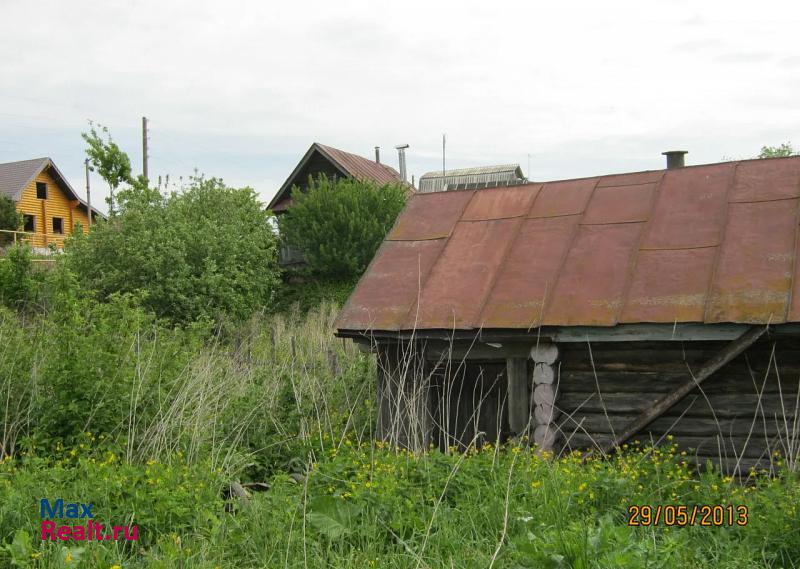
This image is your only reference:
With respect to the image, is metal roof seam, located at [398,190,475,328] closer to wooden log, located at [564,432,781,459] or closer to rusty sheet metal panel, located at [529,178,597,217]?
rusty sheet metal panel, located at [529,178,597,217]

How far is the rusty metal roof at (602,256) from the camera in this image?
6.73m

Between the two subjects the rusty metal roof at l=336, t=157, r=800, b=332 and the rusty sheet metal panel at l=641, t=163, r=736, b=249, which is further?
the rusty sheet metal panel at l=641, t=163, r=736, b=249

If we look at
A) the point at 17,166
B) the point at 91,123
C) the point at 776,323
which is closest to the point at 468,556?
the point at 776,323

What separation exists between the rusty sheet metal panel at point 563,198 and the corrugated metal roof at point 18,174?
39.0 m

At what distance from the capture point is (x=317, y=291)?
24312mm

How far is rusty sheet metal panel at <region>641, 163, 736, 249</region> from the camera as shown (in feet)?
24.3

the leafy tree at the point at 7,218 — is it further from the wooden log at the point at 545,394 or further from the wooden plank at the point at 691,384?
the wooden plank at the point at 691,384

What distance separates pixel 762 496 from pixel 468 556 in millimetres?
2045

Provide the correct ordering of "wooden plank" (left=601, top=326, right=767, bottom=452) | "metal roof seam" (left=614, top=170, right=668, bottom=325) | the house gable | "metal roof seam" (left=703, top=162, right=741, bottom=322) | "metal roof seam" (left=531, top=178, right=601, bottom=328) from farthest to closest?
the house gable < "metal roof seam" (left=531, top=178, right=601, bottom=328) < "metal roof seam" (left=614, top=170, right=668, bottom=325) < "metal roof seam" (left=703, top=162, right=741, bottom=322) < "wooden plank" (left=601, top=326, right=767, bottom=452)

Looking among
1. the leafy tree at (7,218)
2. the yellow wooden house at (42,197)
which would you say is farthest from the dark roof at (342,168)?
the yellow wooden house at (42,197)

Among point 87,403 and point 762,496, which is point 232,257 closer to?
point 87,403

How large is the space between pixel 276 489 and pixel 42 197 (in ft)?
146
